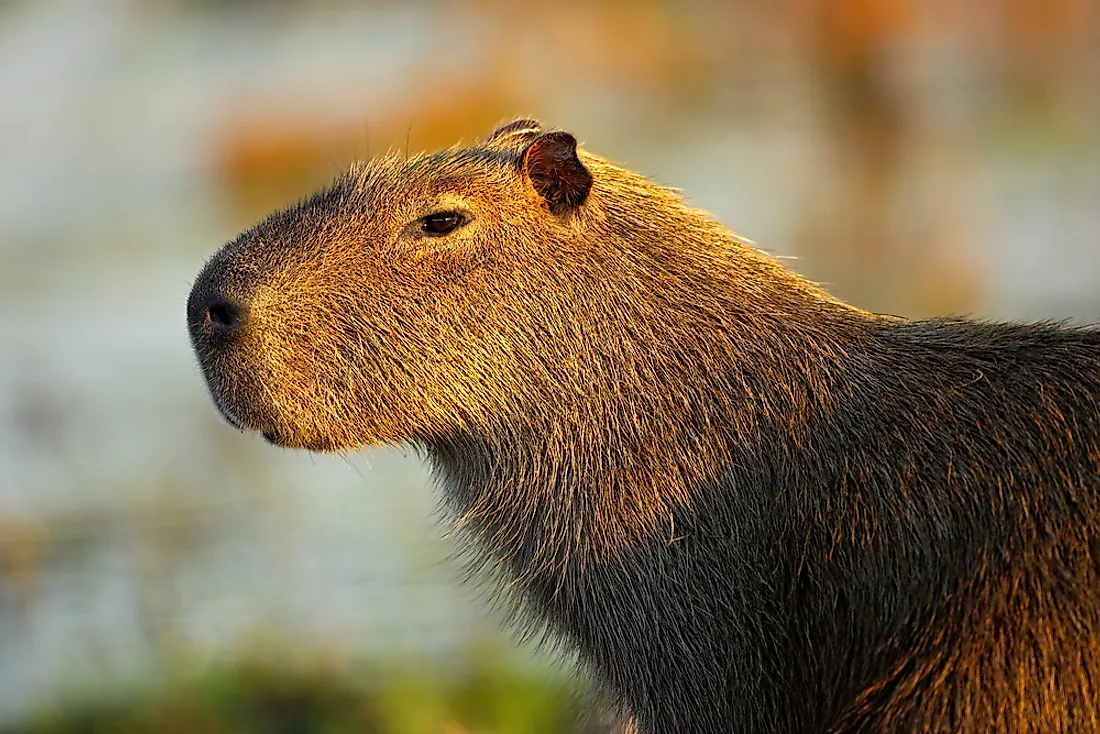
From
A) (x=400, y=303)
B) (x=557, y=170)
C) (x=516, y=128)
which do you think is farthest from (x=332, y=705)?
(x=557, y=170)

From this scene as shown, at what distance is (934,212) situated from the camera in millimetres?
10930

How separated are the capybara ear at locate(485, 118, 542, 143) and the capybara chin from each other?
0.71 feet

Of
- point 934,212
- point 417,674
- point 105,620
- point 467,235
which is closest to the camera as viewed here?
point 467,235

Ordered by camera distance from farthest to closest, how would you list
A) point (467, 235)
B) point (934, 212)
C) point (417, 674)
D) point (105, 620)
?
point (934, 212) < point (105, 620) < point (417, 674) < point (467, 235)

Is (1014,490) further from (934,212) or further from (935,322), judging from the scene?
(934,212)

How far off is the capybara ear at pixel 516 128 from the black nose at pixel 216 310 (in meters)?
0.82

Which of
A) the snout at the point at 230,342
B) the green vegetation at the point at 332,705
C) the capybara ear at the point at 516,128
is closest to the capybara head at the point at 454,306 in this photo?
the snout at the point at 230,342

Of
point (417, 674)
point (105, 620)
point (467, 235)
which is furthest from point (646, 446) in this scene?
point (105, 620)

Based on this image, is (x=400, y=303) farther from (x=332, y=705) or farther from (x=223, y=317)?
(x=332, y=705)

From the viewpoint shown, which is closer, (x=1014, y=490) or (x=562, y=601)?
(x=1014, y=490)

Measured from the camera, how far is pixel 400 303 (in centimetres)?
341

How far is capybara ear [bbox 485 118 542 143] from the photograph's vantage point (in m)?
3.86

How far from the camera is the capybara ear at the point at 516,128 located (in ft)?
12.7

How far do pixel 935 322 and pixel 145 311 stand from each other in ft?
22.0
